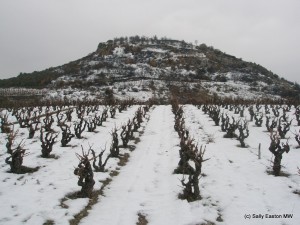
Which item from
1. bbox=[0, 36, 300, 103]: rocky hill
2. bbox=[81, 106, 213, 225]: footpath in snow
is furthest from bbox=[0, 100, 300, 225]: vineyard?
bbox=[0, 36, 300, 103]: rocky hill

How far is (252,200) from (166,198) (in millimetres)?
1654

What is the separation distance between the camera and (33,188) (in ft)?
21.6

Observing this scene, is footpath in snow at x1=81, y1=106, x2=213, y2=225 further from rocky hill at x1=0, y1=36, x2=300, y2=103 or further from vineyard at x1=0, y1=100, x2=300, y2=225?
rocky hill at x1=0, y1=36, x2=300, y2=103

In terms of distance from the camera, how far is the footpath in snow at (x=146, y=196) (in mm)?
5516

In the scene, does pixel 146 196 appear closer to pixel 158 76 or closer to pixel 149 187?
pixel 149 187

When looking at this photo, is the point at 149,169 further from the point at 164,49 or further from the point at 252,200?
the point at 164,49

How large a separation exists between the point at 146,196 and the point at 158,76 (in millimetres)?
54962

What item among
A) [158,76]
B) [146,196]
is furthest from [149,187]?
[158,76]

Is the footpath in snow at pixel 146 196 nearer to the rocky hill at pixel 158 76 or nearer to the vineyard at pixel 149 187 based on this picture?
the vineyard at pixel 149 187

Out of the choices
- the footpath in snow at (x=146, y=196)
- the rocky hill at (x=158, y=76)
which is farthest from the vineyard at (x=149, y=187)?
the rocky hill at (x=158, y=76)

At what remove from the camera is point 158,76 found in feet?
200

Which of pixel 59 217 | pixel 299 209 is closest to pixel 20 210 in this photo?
pixel 59 217

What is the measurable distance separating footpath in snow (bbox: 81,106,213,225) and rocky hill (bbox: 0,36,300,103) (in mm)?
34364

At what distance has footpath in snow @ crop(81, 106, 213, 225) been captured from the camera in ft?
18.1
